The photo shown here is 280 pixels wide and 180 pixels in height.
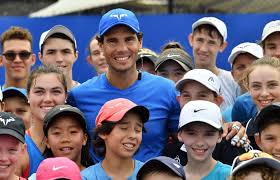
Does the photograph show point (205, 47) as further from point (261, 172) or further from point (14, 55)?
point (261, 172)

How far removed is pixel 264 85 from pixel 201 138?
785 millimetres

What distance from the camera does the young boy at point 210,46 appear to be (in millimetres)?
7793

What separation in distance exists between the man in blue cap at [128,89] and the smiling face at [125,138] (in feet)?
1.28

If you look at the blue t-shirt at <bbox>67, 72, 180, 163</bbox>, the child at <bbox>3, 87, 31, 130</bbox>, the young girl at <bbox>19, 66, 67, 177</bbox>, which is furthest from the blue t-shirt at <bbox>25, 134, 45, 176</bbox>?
the child at <bbox>3, 87, 31, 130</bbox>

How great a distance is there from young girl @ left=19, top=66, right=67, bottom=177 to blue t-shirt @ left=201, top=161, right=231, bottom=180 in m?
1.22

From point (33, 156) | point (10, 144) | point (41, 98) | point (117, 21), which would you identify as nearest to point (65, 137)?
point (33, 156)

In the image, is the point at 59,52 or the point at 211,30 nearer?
the point at 59,52

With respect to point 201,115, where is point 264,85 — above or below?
above

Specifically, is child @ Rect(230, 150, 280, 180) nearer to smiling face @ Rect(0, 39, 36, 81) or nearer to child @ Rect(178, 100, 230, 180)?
child @ Rect(178, 100, 230, 180)

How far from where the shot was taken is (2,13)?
10930 millimetres

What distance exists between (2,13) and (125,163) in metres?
5.66

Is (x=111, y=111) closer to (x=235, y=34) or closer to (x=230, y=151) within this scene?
(x=230, y=151)

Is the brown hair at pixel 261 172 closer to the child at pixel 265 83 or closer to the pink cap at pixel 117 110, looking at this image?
the pink cap at pixel 117 110

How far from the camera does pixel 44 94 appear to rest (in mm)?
6309
